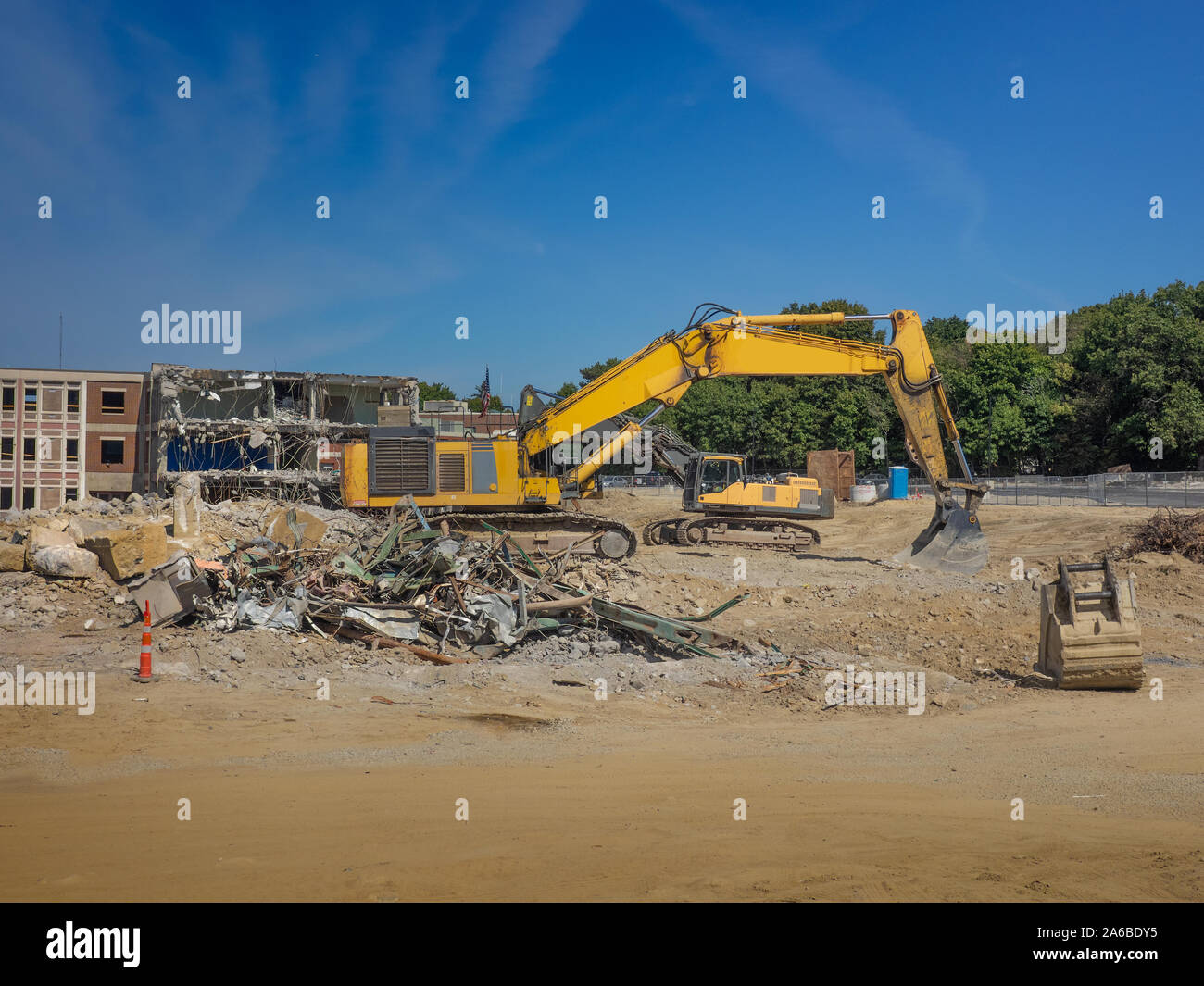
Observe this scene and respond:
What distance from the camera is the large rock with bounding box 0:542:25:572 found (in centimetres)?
1323

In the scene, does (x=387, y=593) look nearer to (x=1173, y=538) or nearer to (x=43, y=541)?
(x=43, y=541)

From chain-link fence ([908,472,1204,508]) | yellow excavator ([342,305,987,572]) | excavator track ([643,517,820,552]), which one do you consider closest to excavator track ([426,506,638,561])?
yellow excavator ([342,305,987,572])

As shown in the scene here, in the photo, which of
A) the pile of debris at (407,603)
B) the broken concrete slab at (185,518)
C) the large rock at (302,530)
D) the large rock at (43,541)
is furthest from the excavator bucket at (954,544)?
the large rock at (43,541)

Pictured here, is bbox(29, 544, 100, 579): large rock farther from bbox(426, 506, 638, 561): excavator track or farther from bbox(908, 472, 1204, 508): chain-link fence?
bbox(908, 472, 1204, 508): chain-link fence

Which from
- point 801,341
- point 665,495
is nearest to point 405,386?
point 665,495

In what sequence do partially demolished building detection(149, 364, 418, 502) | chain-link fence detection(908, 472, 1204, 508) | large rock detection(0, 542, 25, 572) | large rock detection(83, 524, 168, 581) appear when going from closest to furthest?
large rock detection(0, 542, 25, 572) < large rock detection(83, 524, 168, 581) < chain-link fence detection(908, 472, 1204, 508) < partially demolished building detection(149, 364, 418, 502)

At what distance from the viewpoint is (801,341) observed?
1792cm

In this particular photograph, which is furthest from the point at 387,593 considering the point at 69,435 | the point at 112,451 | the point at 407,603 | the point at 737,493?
the point at 69,435

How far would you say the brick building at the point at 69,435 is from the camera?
39344 mm

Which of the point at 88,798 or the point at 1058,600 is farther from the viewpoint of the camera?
the point at 1058,600

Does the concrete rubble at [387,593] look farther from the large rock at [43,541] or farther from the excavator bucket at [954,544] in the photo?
the excavator bucket at [954,544]

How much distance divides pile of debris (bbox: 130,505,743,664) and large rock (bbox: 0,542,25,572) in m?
3.74
